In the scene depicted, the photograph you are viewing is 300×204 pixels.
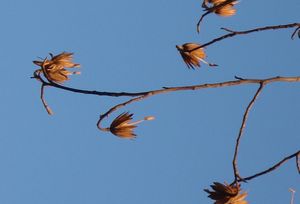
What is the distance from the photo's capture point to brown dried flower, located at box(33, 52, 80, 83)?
250 centimetres

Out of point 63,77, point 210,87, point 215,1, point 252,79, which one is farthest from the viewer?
point 215,1

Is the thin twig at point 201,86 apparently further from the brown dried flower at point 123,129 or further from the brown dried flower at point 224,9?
the brown dried flower at point 224,9

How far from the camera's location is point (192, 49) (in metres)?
2.56

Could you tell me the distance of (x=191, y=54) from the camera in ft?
8.55

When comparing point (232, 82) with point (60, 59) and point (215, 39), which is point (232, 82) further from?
point (60, 59)

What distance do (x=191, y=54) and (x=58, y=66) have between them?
0.68 m

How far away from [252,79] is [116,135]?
68 centimetres

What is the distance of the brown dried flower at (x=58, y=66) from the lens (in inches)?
98.3

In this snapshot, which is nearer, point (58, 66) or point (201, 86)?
point (201, 86)

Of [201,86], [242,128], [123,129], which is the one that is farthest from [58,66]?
[242,128]

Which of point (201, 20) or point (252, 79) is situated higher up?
point (201, 20)

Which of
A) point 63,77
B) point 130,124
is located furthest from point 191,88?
point 63,77

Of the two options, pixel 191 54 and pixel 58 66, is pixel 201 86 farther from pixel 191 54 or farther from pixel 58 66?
pixel 58 66

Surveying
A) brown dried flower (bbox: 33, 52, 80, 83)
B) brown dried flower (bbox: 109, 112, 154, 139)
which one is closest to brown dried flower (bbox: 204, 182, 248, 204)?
brown dried flower (bbox: 109, 112, 154, 139)
